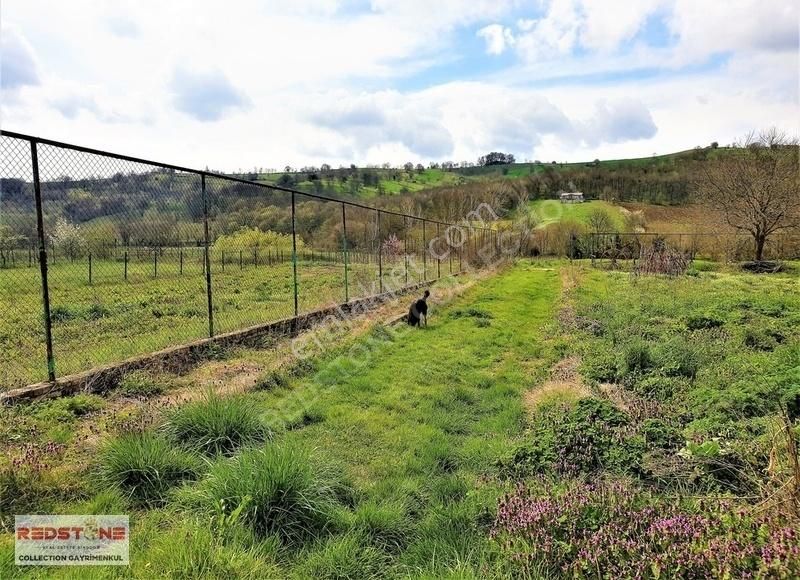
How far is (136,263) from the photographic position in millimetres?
8727

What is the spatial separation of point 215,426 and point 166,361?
251 centimetres

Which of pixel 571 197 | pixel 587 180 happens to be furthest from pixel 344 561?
pixel 587 180

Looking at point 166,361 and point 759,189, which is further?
point 759,189

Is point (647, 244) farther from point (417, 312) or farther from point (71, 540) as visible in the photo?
point (71, 540)

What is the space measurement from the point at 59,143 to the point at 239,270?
32.4ft

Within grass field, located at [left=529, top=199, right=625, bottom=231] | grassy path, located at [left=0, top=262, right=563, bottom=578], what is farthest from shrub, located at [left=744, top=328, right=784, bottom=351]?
grass field, located at [left=529, top=199, right=625, bottom=231]

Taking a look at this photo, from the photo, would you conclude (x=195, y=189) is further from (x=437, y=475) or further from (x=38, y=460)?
(x=437, y=475)

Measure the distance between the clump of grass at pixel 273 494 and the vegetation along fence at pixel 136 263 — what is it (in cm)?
287

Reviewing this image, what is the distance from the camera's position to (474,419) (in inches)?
200

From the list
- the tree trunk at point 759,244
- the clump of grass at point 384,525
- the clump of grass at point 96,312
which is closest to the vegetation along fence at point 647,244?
the tree trunk at point 759,244

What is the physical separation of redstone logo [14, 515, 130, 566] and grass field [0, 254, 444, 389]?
8.60ft

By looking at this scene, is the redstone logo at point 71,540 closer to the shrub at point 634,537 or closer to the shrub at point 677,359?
the shrub at point 634,537

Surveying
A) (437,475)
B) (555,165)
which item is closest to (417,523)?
(437,475)

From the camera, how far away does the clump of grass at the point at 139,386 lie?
197 inches
